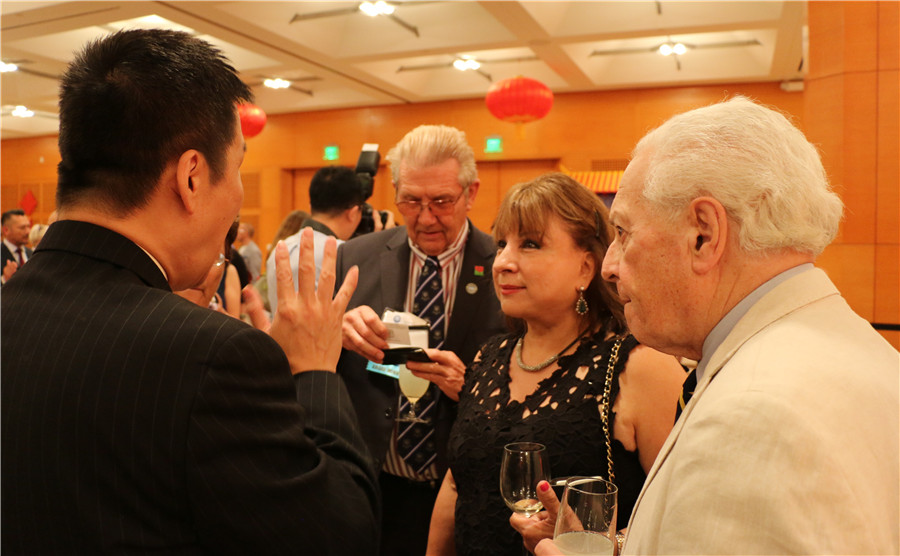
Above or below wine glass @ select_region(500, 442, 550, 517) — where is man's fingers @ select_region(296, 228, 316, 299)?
above

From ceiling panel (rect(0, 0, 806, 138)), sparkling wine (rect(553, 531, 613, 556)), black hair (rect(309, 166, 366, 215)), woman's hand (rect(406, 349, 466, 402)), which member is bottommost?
sparkling wine (rect(553, 531, 613, 556))

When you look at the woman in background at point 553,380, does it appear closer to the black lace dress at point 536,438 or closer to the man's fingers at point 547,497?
the black lace dress at point 536,438

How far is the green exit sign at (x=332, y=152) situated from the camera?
1100 centimetres

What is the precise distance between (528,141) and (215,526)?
9.53m

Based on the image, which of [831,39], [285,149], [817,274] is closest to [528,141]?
[285,149]

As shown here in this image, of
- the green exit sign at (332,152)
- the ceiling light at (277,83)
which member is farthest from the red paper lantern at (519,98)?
the green exit sign at (332,152)

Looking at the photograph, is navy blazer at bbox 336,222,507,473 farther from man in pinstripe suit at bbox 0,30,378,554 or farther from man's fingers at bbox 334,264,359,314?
man in pinstripe suit at bbox 0,30,378,554

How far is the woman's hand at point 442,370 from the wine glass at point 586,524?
84 cm

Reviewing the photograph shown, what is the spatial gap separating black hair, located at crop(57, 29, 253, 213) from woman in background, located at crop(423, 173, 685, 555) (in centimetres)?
103

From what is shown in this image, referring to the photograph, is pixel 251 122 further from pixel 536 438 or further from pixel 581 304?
pixel 536 438

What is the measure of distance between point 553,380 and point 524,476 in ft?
1.20

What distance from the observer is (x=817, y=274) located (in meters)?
0.96

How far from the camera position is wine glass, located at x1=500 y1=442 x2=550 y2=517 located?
1407 mm

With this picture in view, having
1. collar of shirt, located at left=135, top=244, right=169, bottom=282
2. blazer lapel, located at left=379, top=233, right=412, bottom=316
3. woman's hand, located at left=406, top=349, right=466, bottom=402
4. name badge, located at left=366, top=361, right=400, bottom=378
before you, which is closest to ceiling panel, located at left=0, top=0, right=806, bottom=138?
blazer lapel, located at left=379, top=233, right=412, bottom=316
